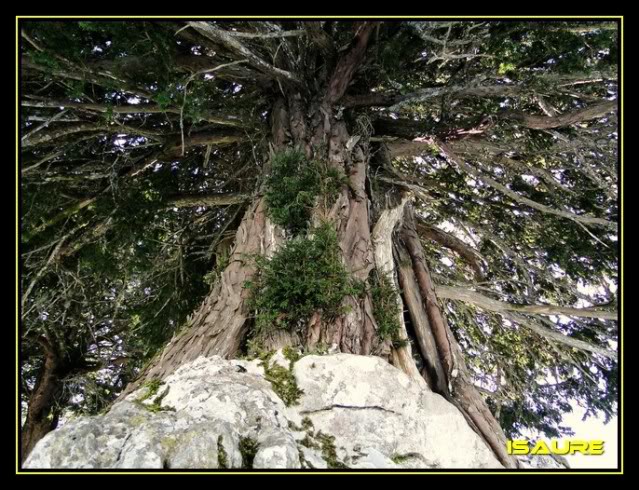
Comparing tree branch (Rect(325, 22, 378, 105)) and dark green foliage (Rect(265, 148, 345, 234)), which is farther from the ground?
tree branch (Rect(325, 22, 378, 105))

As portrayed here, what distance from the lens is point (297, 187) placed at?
4355 millimetres

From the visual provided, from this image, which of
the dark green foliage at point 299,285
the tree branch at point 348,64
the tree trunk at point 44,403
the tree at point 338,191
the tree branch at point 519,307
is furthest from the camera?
the tree trunk at point 44,403

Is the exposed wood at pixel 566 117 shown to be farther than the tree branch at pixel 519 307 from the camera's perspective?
Yes

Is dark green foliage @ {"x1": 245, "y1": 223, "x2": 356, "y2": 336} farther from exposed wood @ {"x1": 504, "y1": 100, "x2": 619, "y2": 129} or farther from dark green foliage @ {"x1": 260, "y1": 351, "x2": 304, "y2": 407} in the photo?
exposed wood @ {"x1": 504, "y1": 100, "x2": 619, "y2": 129}

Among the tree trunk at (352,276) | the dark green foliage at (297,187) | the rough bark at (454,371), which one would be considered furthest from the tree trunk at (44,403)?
Answer: the rough bark at (454,371)

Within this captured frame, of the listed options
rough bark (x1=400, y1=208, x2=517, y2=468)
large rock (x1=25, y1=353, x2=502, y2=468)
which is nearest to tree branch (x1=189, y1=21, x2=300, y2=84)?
rough bark (x1=400, y1=208, x2=517, y2=468)

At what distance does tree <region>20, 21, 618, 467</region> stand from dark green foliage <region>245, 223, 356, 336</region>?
0.06 ft

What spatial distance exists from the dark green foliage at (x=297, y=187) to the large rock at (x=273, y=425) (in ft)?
4.58

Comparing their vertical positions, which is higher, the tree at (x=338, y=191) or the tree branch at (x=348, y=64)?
the tree branch at (x=348, y=64)

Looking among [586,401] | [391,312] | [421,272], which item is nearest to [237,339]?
[391,312]

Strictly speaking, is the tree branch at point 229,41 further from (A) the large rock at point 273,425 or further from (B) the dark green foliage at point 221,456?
(B) the dark green foliage at point 221,456

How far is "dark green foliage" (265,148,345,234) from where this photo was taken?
427 cm

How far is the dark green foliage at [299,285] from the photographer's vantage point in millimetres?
3514
